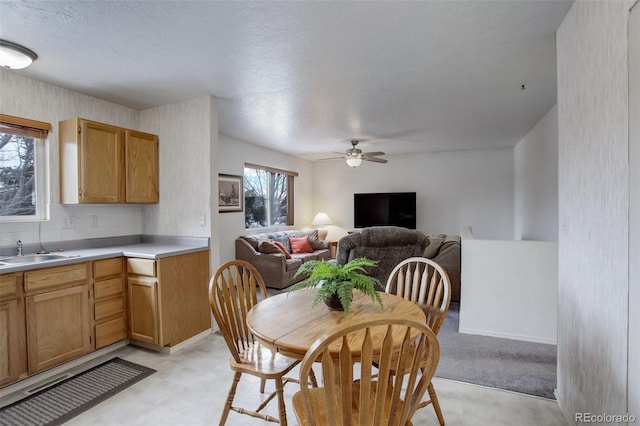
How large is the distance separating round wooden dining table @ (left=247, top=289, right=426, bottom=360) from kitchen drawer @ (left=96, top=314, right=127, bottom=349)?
175 centimetres

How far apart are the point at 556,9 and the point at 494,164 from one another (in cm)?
496

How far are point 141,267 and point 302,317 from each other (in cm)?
188

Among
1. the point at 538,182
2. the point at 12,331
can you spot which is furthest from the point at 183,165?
the point at 538,182

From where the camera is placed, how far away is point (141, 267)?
2.77 m

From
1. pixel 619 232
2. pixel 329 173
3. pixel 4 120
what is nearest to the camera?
pixel 619 232

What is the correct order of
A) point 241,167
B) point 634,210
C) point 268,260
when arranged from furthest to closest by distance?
point 241,167
point 268,260
point 634,210

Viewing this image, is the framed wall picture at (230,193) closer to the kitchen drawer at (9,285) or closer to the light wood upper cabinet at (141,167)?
the light wood upper cabinet at (141,167)

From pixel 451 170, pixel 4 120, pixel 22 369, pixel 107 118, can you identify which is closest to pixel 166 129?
pixel 107 118

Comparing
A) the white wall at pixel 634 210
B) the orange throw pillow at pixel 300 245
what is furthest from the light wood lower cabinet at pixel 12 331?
the orange throw pillow at pixel 300 245

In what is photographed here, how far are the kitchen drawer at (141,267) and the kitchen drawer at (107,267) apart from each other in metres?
0.08

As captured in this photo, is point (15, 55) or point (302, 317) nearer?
point (302, 317)

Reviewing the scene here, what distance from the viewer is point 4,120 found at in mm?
2490

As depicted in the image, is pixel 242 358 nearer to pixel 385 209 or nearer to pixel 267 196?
pixel 267 196

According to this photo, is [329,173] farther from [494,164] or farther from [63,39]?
[63,39]
